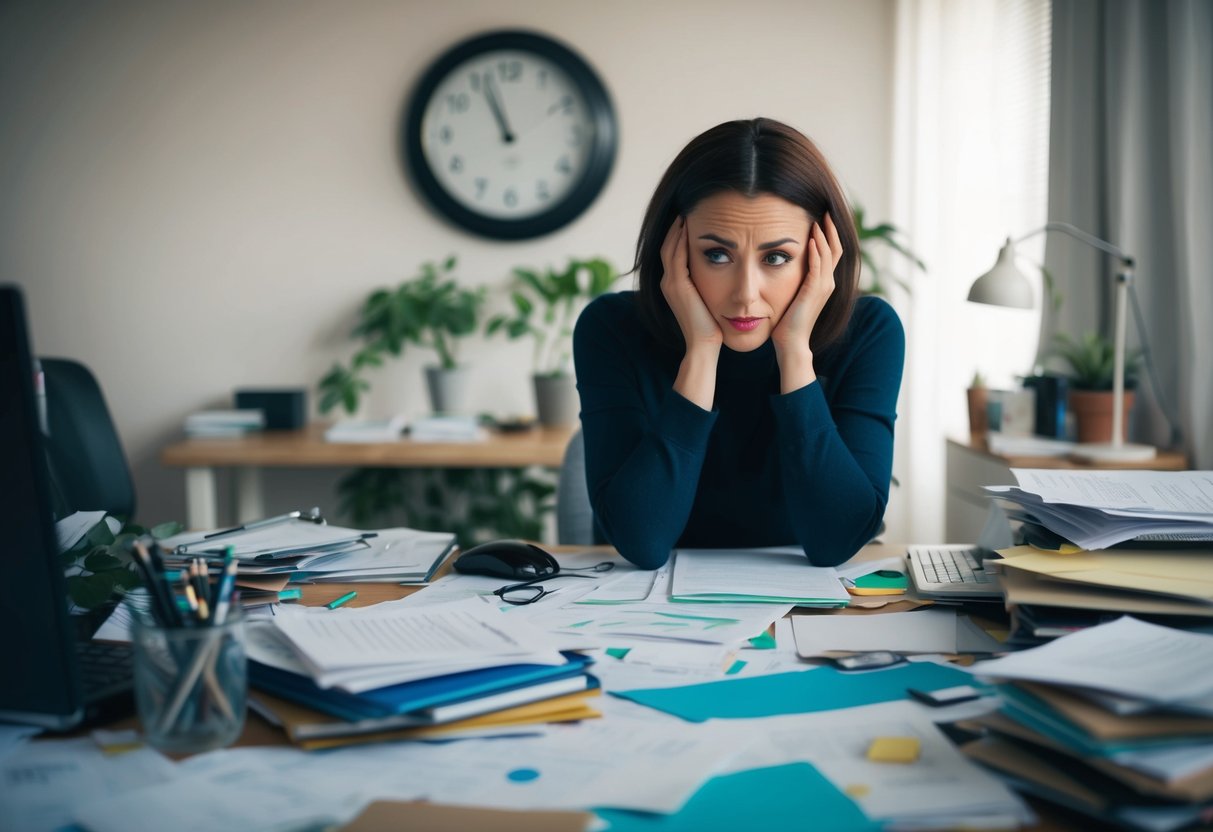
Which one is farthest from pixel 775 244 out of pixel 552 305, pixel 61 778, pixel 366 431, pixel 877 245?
pixel 877 245

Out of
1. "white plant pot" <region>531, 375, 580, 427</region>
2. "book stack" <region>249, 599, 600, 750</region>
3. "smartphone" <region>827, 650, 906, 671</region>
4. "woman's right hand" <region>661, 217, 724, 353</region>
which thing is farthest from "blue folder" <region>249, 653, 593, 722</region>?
"white plant pot" <region>531, 375, 580, 427</region>

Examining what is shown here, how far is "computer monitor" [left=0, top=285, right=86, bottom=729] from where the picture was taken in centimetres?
70

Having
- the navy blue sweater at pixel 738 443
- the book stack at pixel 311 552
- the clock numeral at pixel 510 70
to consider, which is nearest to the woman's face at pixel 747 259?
the navy blue sweater at pixel 738 443

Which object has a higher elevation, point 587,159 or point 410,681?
point 587,159

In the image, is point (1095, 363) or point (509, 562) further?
point (1095, 363)

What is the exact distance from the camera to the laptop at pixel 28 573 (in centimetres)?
70

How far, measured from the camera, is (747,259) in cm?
138

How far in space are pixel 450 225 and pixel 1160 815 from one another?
115 inches

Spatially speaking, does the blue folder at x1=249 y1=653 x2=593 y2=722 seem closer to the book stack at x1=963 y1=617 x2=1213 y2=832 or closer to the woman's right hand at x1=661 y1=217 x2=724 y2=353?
the book stack at x1=963 y1=617 x2=1213 y2=832

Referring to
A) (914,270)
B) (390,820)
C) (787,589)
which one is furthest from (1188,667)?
(914,270)

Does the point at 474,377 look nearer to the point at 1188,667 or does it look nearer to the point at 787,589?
the point at 787,589

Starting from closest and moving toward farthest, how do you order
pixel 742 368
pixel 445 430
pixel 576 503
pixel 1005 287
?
pixel 742 368 → pixel 576 503 → pixel 1005 287 → pixel 445 430

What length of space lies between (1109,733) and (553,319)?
2.68 m

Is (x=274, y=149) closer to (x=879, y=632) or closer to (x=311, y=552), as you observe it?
(x=311, y=552)
